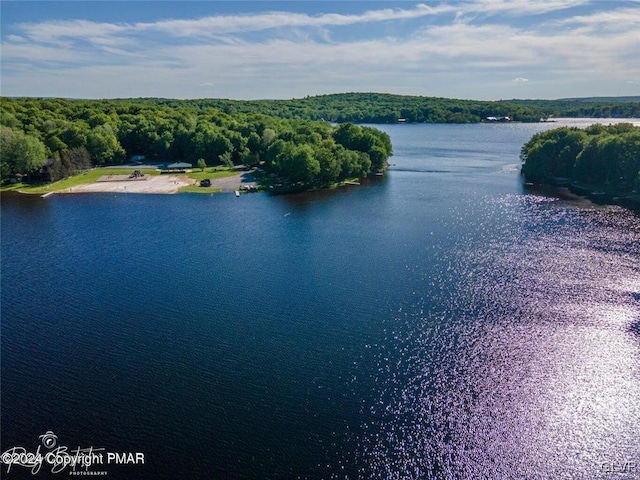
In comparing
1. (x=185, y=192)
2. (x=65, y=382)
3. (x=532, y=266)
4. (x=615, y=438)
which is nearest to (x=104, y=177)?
(x=185, y=192)

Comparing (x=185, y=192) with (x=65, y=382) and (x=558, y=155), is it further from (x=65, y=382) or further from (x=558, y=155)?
Result: (x=558, y=155)

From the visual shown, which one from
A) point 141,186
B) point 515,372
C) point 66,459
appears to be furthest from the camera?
point 141,186

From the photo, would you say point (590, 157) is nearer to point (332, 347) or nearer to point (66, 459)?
point (332, 347)

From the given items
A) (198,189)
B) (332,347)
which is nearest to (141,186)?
(198,189)

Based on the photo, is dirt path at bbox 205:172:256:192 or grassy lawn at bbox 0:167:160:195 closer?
grassy lawn at bbox 0:167:160:195

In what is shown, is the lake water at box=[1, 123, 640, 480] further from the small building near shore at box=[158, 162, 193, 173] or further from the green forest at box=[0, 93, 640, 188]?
the small building near shore at box=[158, 162, 193, 173]

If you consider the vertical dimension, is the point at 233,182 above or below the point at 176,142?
below

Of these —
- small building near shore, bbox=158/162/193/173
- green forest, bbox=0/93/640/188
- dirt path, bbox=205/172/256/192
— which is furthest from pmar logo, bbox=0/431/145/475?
small building near shore, bbox=158/162/193/173
